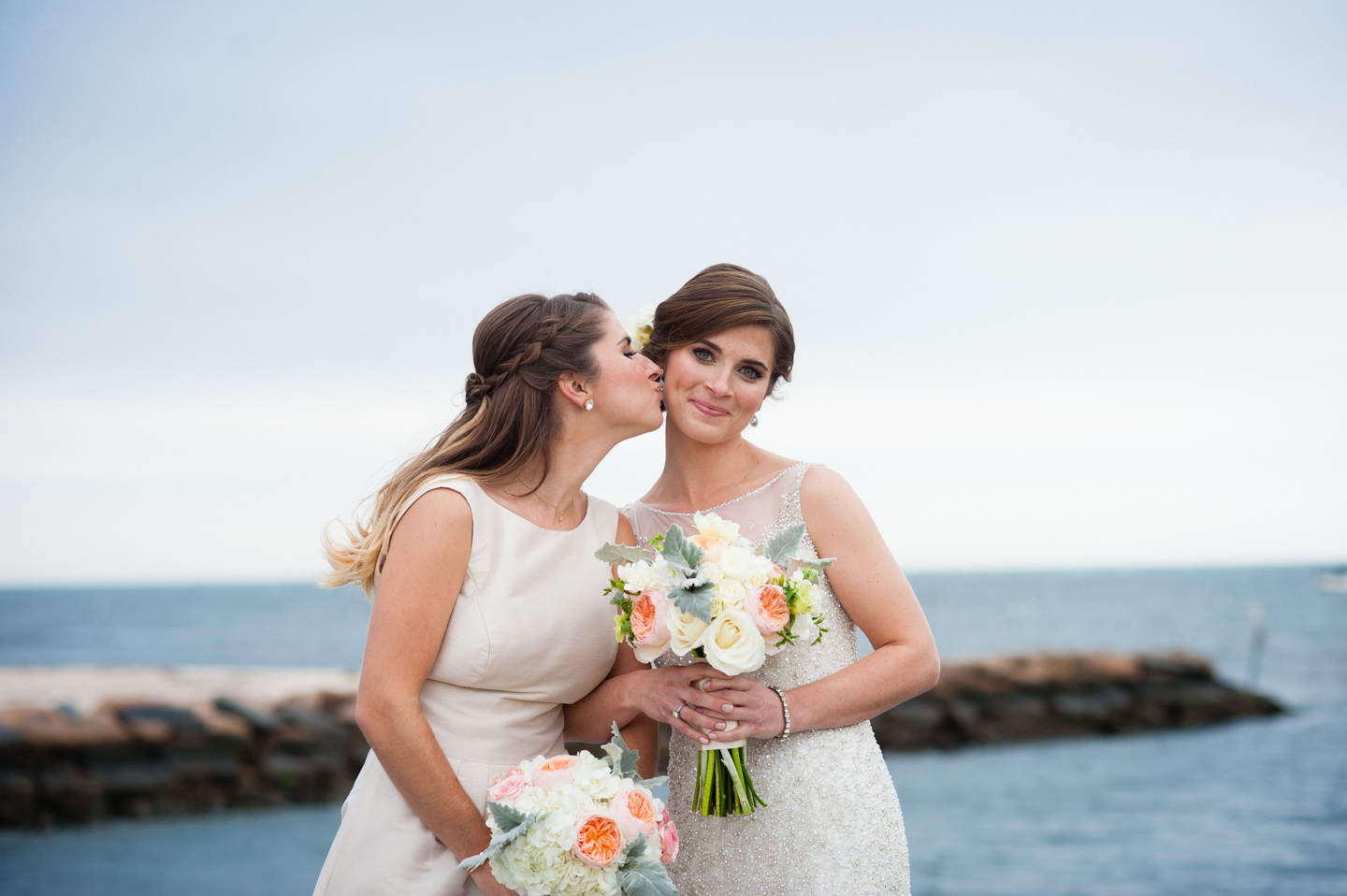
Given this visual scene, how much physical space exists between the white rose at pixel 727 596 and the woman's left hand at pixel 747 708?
1.35 ft

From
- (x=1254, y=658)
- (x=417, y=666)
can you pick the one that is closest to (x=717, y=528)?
Answer: (x=417, y=666)

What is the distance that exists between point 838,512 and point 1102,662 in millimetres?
32735

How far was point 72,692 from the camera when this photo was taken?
2156 cm

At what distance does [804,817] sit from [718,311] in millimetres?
1855

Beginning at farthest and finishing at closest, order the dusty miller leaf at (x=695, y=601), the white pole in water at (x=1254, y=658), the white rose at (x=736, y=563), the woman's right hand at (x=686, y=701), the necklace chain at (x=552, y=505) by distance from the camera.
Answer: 1. the white pole in water at (x=1254, y=658)
2. the necklace chain at (x=552, y=505)
3. the woman's right hand at (x=686, y=701)
4. the white rose at (x=736, y=563)
5. the dusty miller leaf at (x=695, y=601)

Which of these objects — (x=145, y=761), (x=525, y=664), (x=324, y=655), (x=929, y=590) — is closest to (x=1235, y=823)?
(x=145, y=761)

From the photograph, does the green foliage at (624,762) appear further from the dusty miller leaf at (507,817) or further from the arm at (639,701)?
the dusty miller leaf at (507,817)

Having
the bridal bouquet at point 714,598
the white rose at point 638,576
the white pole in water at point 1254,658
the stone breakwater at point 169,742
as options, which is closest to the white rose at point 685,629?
the bridal bouquet at point 714,598

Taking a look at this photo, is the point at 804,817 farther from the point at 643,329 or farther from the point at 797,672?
the point at 643,329

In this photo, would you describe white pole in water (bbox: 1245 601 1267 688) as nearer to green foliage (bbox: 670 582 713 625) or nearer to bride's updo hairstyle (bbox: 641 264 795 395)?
bride's updo hairstyle (bbox: 641 264 795 395)

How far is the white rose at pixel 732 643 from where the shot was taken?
295 centimetres

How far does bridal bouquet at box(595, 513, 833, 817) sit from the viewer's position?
2955 mm

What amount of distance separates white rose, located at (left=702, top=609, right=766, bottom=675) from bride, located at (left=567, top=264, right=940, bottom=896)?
1.91 ft

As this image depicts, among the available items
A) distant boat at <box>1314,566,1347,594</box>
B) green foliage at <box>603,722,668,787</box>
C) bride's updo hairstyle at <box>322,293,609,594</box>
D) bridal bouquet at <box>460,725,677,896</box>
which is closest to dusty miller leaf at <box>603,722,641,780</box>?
green foliage at <box>603,722,668,787</box>
